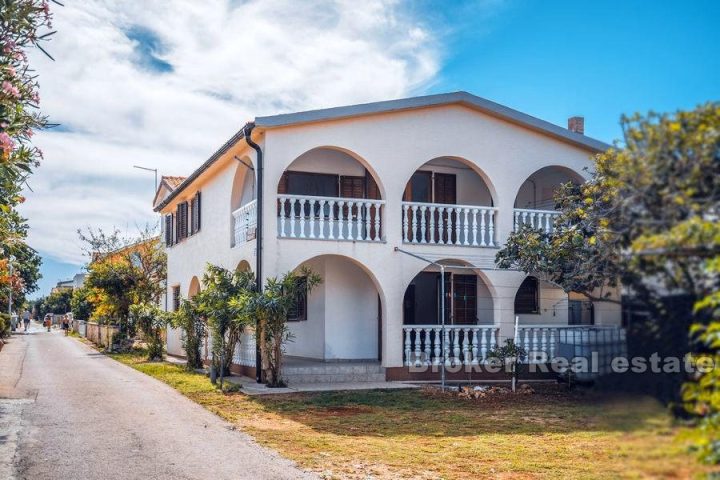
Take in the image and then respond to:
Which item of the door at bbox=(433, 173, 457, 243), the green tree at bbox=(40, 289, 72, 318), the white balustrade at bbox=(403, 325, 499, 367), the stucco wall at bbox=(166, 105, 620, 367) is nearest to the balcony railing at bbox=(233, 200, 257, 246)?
the stucco wall at bbox=(166, 105, 620, 367)

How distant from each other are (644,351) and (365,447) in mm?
6127

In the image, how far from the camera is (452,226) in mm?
17562

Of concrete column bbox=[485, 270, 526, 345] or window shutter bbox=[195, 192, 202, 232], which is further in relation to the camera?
window shutter bbox=[195, 192, 202, 232]

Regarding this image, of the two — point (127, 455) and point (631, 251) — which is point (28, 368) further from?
point (631, 251)

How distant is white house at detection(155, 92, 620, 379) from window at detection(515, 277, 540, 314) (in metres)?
0.03

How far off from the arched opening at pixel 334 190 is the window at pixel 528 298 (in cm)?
440

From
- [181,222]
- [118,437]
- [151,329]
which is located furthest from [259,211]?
[181,222]

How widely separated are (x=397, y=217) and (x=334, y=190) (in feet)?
7.36

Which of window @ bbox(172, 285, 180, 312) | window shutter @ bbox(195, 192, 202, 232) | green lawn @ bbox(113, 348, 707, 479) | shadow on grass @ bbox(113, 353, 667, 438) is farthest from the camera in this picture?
window @ bbox(172, 285, 180, 312)

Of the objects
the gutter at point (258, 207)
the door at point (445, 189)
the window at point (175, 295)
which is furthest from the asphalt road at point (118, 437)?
the window at point (175, 295)

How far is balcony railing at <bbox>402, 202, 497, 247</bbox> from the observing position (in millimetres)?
16062

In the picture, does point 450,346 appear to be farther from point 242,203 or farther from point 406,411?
point 242,203

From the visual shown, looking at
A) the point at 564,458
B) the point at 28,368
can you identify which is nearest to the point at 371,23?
the point at 564,458

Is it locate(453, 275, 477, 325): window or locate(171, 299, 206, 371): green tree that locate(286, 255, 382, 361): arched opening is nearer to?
locate(453, 275, 477, 325): window
